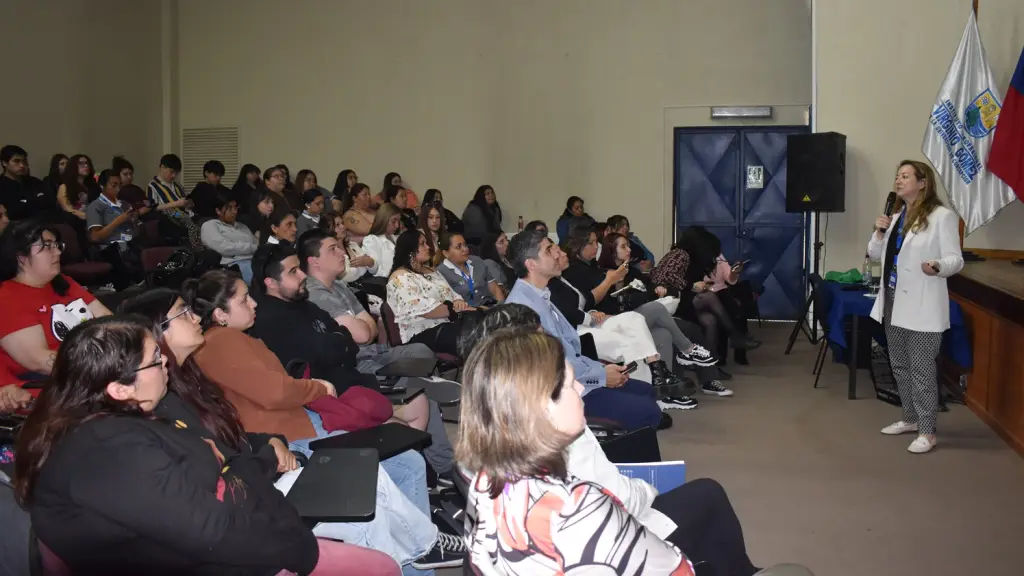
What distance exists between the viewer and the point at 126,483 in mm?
1820

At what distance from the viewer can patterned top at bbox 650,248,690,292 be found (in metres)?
6.56

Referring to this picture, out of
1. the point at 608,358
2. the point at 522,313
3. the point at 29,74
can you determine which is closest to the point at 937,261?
the point at 608,358

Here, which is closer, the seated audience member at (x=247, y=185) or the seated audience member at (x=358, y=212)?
the seated audience member at (x=358, y=212)

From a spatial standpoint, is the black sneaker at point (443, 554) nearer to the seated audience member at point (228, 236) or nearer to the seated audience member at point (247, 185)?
the seated audience member at point (228, 236)

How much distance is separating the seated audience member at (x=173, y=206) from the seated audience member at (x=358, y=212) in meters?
1.20

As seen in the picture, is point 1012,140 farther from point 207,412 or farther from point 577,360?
point 207,412

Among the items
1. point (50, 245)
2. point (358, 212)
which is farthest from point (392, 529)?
point (358, 212)

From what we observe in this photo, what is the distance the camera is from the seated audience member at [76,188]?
7770 millimetres

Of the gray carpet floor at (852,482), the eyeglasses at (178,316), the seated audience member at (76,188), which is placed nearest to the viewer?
the eyeglasses at (178,316)

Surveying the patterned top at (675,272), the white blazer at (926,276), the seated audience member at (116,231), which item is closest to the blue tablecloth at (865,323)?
the white blazer at (926,276)

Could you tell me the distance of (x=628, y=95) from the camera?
1008 cm

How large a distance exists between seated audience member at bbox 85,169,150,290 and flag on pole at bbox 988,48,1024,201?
653 centimetres

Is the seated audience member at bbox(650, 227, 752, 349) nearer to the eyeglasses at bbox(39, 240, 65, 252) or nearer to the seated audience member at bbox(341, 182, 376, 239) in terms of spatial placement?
the seated audience member at bbox(341, 182, 376, 239)

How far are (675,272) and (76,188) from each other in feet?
16.9
